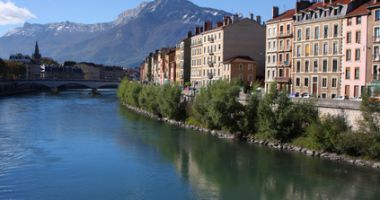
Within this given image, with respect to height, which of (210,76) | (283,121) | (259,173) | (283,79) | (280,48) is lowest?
(259,173)

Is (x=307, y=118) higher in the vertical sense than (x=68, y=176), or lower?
higher

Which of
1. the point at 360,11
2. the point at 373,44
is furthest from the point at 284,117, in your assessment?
the point at 360,11

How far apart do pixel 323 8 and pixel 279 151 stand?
22.0m

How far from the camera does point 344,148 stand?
120 ft

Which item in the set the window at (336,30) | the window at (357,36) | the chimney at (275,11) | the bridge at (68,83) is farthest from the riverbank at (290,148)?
the bridge at (68,83)

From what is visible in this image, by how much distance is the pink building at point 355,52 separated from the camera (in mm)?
50000

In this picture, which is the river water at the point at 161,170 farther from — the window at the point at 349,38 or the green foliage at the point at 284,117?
the window at the point at 349,38

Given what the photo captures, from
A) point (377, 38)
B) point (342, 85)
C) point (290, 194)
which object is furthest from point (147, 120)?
point (290, 194)

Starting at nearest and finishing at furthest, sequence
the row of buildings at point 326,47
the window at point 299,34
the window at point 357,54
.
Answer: the row of buildings at point 326,47 < the window at point 357,54 < the window at point 299,34

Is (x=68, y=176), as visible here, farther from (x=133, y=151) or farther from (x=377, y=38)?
(x=377, y=38)

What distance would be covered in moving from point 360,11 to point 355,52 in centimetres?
398

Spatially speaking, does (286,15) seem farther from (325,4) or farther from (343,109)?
(343,109)

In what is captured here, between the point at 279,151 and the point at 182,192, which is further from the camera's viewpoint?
the point at 279,151

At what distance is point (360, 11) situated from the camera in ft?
166
